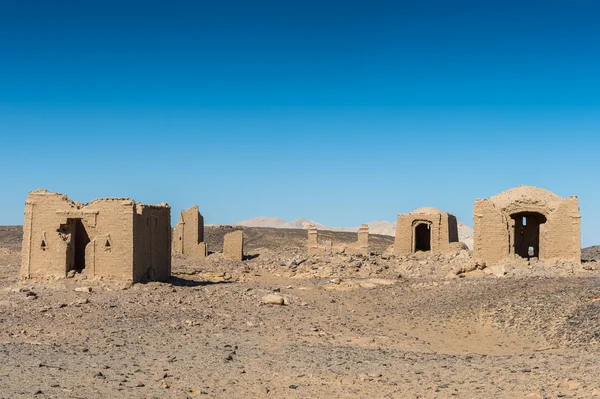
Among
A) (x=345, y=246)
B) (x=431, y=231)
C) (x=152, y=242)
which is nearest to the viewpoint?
(x=152, y=242)

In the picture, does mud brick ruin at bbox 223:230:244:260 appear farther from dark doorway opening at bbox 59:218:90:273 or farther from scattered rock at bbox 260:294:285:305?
scattered rock at bbox 260:294:285:305

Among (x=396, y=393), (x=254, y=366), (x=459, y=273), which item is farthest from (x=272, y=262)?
(x=396, y=393)

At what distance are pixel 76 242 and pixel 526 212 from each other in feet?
62.0

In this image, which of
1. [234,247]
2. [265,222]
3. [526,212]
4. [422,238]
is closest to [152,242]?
[234,247]

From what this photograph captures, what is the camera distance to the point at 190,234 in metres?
39.8

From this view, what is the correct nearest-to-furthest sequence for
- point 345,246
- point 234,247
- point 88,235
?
point 88,235 → point 345,246 → point 234,247

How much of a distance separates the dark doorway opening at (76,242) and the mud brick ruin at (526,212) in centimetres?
1588

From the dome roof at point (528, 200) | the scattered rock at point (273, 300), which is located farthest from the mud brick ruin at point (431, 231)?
the scattered rock at point (273, 300)

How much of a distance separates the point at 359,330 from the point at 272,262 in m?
18.9

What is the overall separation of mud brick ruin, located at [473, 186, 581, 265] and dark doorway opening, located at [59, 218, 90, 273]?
15877 mm

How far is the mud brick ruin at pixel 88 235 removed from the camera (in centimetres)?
2030

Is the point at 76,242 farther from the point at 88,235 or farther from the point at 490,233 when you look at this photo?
the point at 490,233

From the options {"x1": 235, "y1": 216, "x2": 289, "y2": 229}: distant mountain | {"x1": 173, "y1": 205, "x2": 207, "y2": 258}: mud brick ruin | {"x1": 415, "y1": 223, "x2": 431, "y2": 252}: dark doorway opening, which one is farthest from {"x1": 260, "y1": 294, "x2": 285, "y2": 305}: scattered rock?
{"x1": 235, "y1": 216, "x2": 289, "y2": 229}: distant mountain

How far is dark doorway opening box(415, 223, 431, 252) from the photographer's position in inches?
1587
